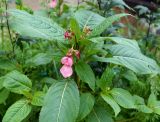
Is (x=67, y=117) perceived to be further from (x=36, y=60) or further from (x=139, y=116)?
(x=139, y=116)

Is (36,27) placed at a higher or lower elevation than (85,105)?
higher

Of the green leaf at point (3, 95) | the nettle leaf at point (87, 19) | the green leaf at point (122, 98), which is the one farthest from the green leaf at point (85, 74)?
the green leaf at point (3, 95)

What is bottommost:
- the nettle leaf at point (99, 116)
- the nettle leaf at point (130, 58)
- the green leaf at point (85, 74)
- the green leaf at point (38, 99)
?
the nettle leaf at point (99, 116)

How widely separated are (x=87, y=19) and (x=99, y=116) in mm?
386

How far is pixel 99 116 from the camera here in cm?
139

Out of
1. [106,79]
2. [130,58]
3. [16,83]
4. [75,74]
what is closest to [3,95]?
[16,83]

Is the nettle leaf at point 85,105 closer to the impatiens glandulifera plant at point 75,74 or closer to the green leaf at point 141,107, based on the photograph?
the impatiens glandulifera plant at point 75,74

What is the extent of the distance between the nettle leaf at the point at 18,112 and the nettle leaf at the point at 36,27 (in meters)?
0.24

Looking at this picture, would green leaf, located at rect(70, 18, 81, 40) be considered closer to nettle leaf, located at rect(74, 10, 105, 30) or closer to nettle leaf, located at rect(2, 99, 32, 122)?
nettle leaf, located at rect(74, 10, 105, 30)

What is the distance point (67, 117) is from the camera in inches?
47.8

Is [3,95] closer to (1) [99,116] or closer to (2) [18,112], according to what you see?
(2) [18,112]

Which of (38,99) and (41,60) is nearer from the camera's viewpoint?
(38,99)

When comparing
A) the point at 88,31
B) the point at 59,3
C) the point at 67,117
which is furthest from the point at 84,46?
the point at 59,3

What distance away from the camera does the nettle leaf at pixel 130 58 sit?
4.39 ft
